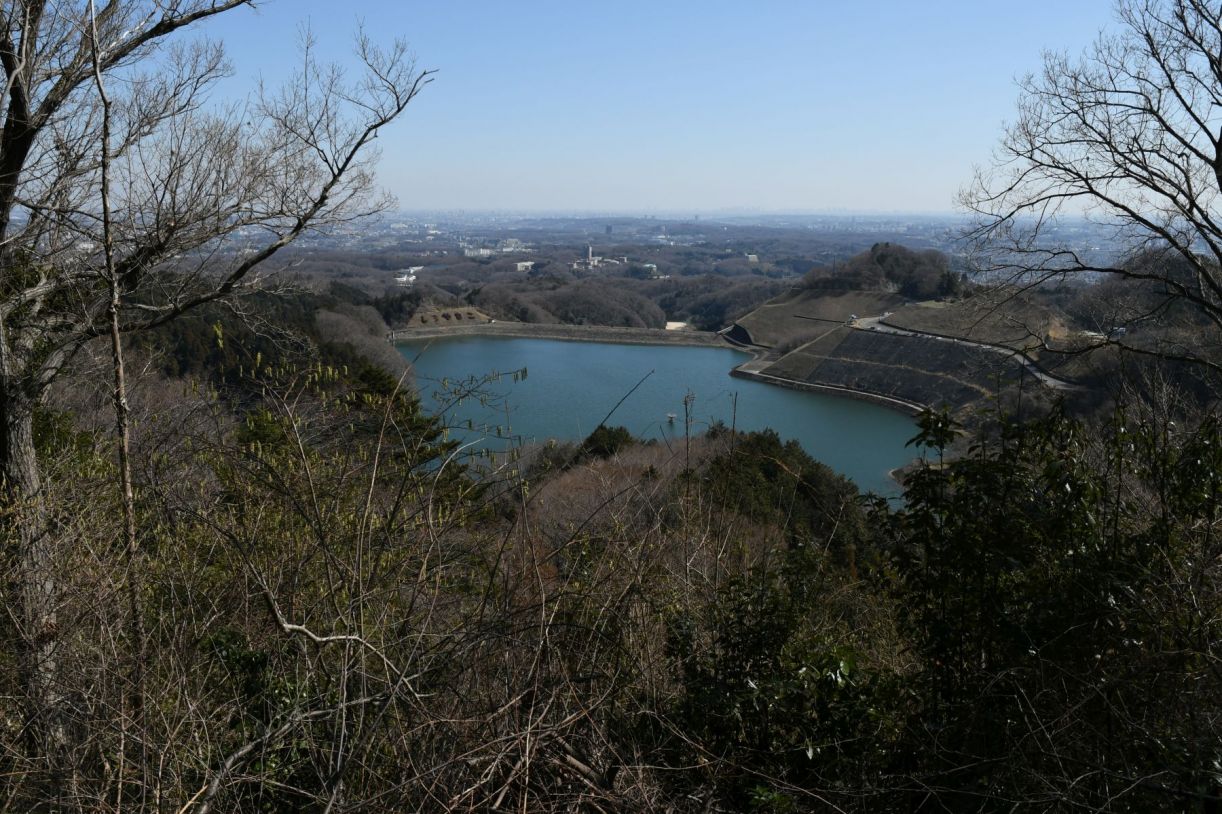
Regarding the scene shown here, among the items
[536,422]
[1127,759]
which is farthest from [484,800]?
[536,422]

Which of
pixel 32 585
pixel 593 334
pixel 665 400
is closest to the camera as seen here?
pixel 32 585

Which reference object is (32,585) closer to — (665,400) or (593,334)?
(665,400)

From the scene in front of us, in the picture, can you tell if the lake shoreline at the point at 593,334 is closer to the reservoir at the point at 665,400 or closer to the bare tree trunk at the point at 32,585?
the reservoir at the point at 665,400

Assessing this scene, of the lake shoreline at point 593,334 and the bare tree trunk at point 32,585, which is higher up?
the bare tree trunk at point 32,585

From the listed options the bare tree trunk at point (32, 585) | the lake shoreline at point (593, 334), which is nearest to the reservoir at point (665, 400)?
the lake shoreline at point (593, 334)

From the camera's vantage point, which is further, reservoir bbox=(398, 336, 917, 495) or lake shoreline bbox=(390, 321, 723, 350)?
lake shoreline bbox=(390, 321, 723, 350)

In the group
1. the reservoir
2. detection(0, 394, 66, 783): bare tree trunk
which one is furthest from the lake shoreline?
detection(0, 394, 66, 783): bare tree trunk

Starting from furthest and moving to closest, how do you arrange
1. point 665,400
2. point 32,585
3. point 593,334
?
point 593,334
point 665,400
point 32,585

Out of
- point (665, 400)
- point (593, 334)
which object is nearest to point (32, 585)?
point (665, 400)

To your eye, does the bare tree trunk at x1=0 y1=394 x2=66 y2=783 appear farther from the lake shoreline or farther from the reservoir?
the lake shoreline
